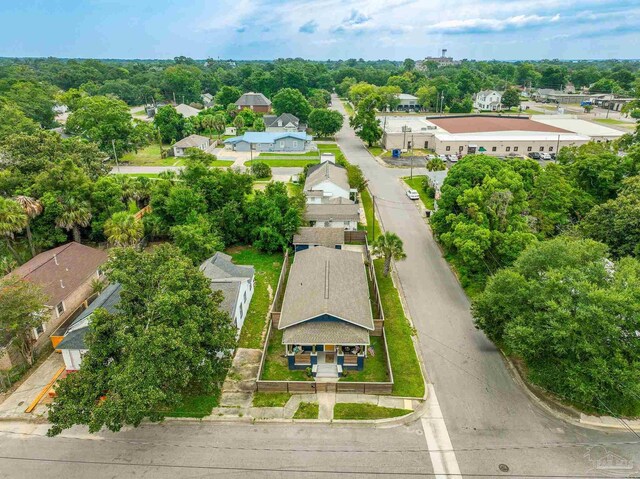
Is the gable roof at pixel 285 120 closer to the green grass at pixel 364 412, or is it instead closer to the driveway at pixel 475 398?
the driveway at pixel 475 398

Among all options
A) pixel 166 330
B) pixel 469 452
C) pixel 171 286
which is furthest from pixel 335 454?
pixel 171 286

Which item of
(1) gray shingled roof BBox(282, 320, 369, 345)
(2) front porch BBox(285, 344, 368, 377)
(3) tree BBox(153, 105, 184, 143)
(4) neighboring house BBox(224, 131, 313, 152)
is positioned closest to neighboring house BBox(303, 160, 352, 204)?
(1) gray shingled roof BBox(282, 320, 369, 345)

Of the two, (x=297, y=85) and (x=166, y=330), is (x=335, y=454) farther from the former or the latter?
(x=297, y=85)

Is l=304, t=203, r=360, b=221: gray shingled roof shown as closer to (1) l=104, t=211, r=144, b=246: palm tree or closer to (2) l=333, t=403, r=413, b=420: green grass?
(1) l=104, t=211, r=144, b=246: palm tree

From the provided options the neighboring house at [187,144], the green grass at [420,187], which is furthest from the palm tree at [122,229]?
the neighboring house at [187,144]

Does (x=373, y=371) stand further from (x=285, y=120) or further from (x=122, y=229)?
(x=285, y=120)

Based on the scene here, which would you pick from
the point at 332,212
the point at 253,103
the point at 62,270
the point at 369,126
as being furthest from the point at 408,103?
the point at 62,270
